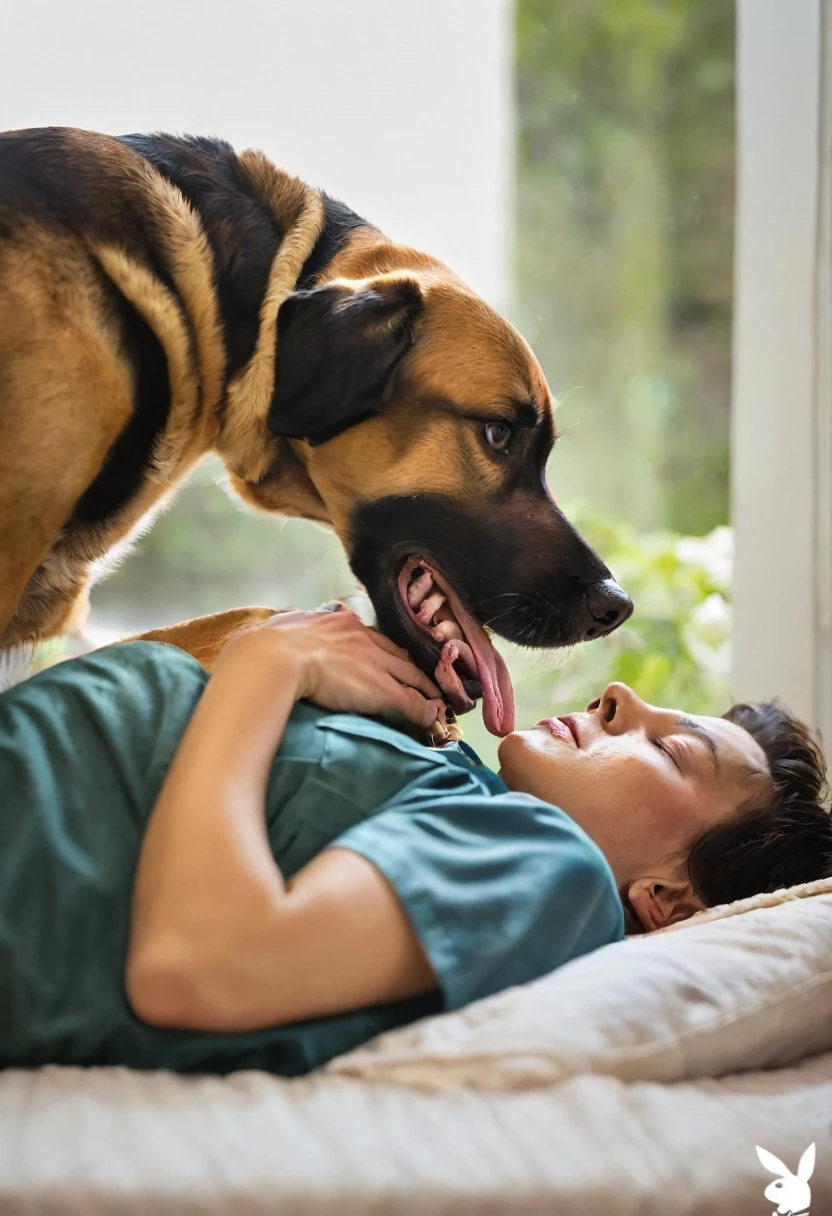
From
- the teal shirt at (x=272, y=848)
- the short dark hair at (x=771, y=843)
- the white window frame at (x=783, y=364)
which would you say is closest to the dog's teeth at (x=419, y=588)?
the teal shirt at (x=272, y=848)

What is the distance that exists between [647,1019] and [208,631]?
2.63 ft

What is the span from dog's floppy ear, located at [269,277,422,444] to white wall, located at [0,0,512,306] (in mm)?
1239

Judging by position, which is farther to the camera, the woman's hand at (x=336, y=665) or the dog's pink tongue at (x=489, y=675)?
the dog's pink tongue at (x=489, y=675)

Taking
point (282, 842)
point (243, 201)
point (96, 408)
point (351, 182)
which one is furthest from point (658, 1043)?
point (351, 182)

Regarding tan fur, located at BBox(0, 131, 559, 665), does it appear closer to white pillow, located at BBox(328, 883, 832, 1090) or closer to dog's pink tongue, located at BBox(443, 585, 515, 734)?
dog's pink tongue, located at BBox(443, 585, 515, 734)

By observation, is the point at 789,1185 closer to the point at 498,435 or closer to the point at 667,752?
the point at 667,752

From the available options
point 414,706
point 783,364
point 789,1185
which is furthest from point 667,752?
point 783,364

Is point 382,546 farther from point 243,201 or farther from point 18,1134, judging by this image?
point 18,1134

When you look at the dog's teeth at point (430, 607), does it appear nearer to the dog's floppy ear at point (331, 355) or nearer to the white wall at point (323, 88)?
the dog's floppy ear at point (331, 355)

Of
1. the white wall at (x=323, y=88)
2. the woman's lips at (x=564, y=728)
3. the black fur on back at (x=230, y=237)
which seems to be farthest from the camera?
the white wall at (x=323, y=88)

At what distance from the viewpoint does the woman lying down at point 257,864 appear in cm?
86

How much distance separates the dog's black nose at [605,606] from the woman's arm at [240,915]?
0.57m

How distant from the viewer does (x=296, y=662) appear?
3.48 ft

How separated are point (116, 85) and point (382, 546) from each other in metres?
1.42
